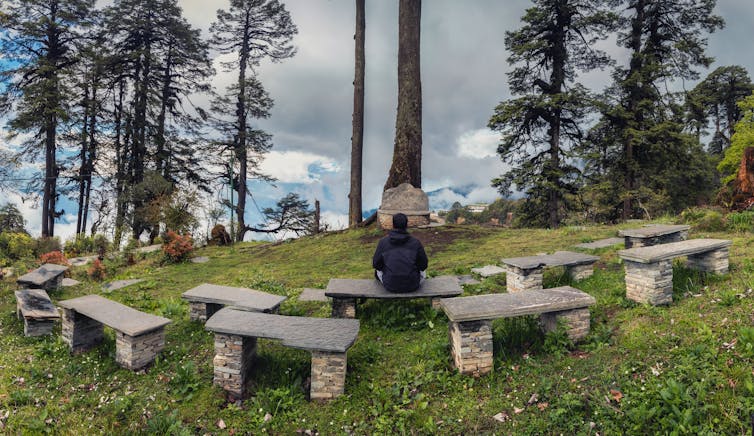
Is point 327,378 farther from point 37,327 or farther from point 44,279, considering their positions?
point 44,279

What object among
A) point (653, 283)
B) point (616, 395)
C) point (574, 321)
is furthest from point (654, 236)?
point (616, 395)

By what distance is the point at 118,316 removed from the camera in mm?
4617

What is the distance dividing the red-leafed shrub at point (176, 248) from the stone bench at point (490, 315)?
10506 mm

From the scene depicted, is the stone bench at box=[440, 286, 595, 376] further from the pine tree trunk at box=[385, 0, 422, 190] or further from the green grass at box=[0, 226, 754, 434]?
the pine tree trunk at box=[385, 0, 422, 190]

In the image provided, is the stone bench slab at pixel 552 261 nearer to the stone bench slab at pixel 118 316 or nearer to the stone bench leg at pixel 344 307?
the stone bench leg at pixel 344 307

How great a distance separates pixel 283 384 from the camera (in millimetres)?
3838

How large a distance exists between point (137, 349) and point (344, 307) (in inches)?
98.8

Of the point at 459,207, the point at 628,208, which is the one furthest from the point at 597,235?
the point at 459,207

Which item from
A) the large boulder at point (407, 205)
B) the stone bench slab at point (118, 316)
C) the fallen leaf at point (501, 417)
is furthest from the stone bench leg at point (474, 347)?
the large boulder at point (407, 205)

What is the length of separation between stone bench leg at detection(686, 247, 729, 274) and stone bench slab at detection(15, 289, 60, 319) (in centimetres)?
932

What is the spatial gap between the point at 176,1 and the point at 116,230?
13.9 meters

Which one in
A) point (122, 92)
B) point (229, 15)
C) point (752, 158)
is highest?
A: point (229, 15)

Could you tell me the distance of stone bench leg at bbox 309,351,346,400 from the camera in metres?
3.55

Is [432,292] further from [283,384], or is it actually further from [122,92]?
[122,92]
